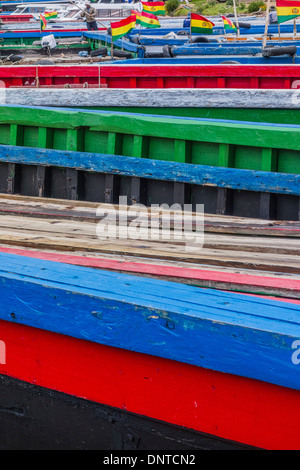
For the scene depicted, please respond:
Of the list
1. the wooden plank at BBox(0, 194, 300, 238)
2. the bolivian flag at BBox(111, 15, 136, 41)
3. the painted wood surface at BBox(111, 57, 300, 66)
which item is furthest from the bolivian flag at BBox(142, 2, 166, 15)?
the wooden plank at BBox(0, 194, 300, 238)

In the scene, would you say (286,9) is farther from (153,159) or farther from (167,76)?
(153,159)

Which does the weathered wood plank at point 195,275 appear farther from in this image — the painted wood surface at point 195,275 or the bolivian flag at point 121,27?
the bolivian flag at point 121,27

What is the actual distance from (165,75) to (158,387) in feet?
25.9

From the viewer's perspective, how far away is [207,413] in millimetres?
2547

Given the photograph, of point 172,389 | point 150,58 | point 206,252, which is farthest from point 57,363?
point 150,58

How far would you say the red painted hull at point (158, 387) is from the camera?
2.40 meters

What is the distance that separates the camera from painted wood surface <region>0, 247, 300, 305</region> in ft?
10.0

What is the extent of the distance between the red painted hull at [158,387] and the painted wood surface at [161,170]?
284cm

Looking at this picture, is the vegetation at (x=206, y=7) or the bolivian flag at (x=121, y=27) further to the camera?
the vegetation at (x=206, y=7)

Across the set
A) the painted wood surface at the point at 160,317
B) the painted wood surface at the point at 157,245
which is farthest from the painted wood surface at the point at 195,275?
the painted wood surface at the point at 160,317

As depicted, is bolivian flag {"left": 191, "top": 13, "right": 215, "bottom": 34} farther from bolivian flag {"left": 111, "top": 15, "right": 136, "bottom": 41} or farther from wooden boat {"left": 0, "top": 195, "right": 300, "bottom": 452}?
wooden boat {"left": 0, "top": 195, "right": 300, "bottom": 452}

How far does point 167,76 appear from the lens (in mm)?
9805

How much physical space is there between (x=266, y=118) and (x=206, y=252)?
3.76 meters

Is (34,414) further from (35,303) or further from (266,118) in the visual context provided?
(266,118)
